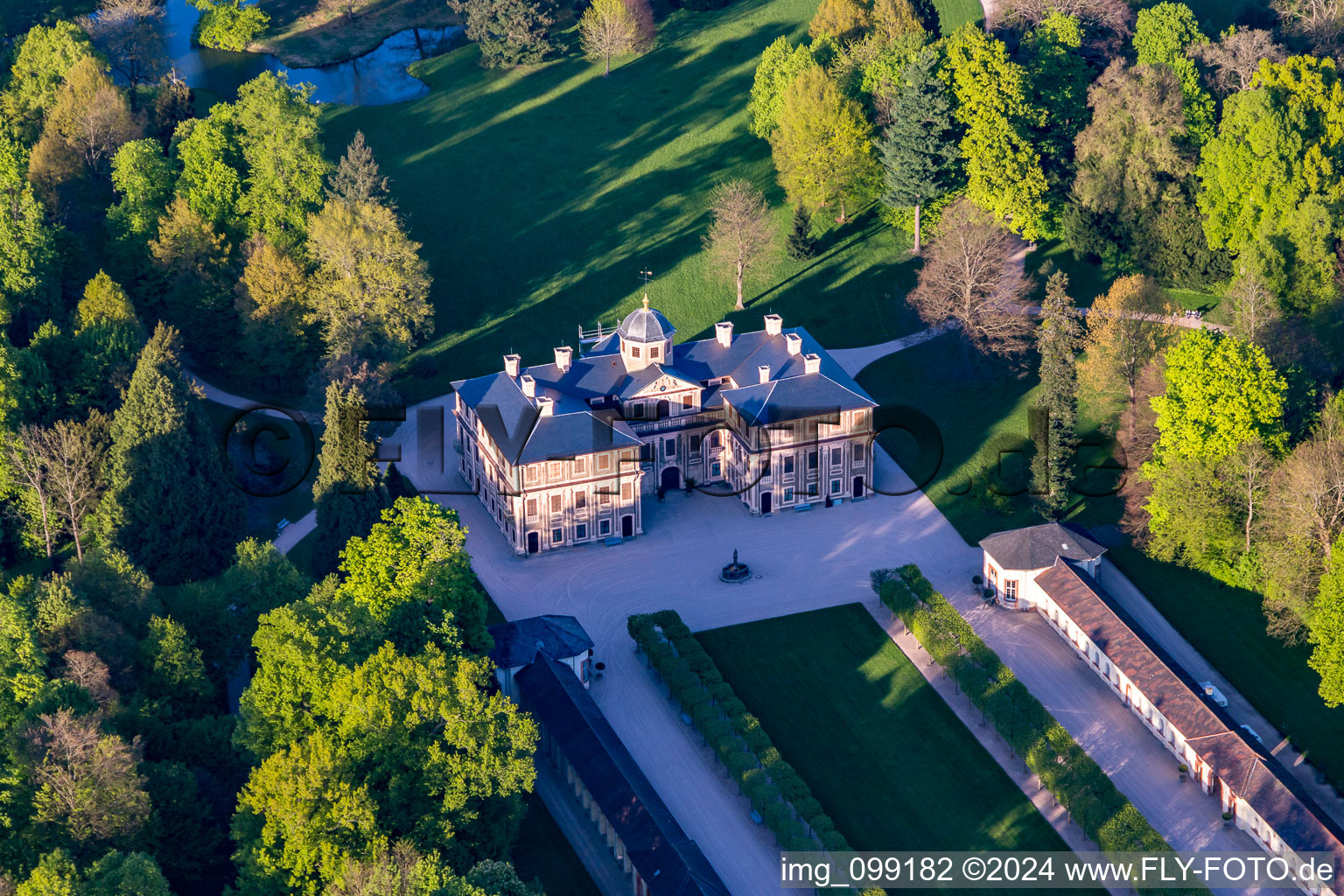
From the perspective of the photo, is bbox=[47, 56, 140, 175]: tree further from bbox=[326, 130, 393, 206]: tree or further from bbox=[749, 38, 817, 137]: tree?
bbox=[749, 38, 817, 137]: tree

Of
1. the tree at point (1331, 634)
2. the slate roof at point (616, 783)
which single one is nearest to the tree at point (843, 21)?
Answer: the tree at point (1331, 634)

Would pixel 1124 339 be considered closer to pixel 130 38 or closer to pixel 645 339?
pixel 645 339

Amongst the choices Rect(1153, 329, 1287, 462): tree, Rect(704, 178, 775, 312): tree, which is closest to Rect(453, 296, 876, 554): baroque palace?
Rect(704, 178, 775, 312): tree

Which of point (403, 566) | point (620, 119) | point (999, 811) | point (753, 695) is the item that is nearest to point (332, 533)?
point (403, 566)

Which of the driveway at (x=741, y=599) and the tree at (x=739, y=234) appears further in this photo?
the tree at (x=739, y=234)

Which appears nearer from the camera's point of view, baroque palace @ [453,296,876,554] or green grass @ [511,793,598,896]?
green grass @ [511,793,598,896]

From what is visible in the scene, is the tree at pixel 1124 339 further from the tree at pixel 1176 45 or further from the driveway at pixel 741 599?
the tree at pixel 1176 45

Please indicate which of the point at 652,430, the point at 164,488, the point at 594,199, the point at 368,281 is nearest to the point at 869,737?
the point at 652,430
